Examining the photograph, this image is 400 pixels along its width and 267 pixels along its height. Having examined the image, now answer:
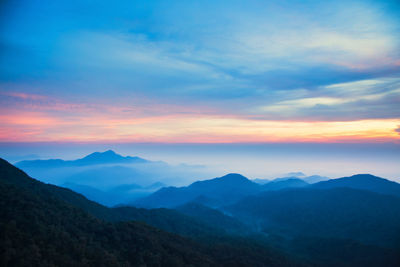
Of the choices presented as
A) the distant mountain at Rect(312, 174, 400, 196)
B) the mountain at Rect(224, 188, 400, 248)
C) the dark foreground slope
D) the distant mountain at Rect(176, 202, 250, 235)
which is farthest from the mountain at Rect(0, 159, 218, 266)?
the distant mountain at Rect(312, 174, 400, 196)

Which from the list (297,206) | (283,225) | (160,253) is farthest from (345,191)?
(160,253)

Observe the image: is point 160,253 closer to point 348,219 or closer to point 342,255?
point 342,255

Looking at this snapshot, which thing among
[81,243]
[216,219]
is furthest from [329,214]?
[81,243]

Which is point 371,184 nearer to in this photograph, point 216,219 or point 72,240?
point 216,219

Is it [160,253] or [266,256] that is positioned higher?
[160,253]

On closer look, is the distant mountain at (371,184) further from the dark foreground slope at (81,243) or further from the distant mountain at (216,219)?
the dark foreground slope at (81,243)

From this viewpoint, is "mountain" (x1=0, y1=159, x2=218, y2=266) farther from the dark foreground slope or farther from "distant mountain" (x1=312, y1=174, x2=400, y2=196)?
"distant mountain" (x1=312, y1=174, x2=400, y2=196)
